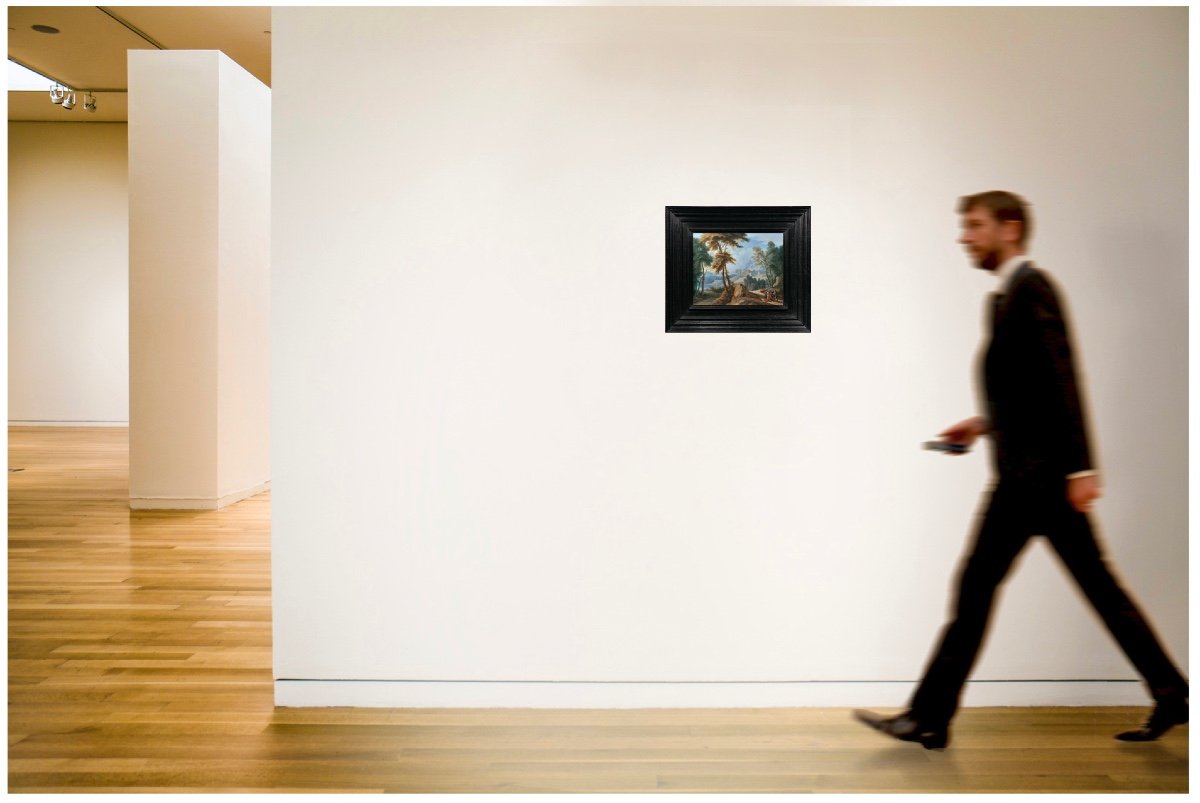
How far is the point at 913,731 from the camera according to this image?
2.71 meters

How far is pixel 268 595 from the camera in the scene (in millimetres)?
4641

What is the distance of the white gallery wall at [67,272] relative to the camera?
14.3 meters

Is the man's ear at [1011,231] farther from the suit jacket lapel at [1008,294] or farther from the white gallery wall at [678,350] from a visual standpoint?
the white gallery wall at [678,350]

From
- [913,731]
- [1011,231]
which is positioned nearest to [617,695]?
[913,731]

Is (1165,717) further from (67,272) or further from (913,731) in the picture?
(67,272)

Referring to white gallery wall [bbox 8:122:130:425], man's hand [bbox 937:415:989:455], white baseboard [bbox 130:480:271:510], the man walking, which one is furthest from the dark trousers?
white gallery wall [bbox 8:122:130:425]

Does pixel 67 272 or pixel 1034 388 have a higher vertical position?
pixel 67 272

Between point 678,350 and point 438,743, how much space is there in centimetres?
138

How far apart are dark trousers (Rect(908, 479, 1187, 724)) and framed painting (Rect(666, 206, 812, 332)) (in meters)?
0.85

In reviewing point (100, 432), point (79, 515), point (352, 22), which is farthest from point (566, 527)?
point (100, 432)

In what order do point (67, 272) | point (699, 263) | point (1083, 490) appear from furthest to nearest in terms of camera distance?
1. point (67, 272)
2. point (699, 263)
3. point (1083, 490)

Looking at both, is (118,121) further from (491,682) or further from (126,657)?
(491,682)

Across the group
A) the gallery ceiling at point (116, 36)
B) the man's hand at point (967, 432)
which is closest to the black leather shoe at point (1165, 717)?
the man's hand at point (967, 432)

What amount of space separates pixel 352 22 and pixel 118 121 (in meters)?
13.3
